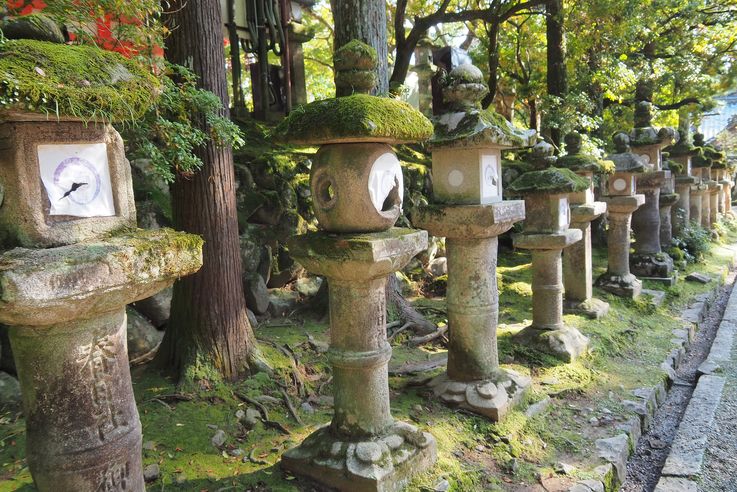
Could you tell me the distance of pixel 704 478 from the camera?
12.9ft

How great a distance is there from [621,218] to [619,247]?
465 millimetres

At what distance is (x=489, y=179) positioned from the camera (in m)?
4.50

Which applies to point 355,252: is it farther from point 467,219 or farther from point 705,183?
point 705,183

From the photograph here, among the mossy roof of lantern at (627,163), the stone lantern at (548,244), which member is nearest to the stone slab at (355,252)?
the stone lantern at (548,244)

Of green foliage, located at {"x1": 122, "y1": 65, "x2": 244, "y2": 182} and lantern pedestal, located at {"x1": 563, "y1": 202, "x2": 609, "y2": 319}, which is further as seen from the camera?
lantern pedestal, located at {"x1": 563, "y1": 202, "x2": 609, "y2": 319}

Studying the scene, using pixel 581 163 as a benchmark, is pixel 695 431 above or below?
below

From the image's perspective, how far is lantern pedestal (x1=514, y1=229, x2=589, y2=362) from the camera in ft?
18.7

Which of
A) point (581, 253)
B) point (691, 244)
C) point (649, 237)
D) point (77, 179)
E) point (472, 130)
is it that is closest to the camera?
point (77, 179)

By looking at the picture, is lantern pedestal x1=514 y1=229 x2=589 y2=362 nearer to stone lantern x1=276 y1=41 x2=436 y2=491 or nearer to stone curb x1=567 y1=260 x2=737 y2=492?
stone curb x1=567 y1=260 x2=737 y2=492

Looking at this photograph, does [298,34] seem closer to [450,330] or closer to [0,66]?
[450,330]

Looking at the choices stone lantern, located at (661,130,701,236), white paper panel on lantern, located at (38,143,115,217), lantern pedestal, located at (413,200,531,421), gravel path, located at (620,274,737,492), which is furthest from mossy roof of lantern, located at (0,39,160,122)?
stone lantern, located at (661,130,701,236)

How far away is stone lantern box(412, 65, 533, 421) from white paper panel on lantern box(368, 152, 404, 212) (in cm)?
103

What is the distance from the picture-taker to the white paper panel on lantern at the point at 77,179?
6.84 ft

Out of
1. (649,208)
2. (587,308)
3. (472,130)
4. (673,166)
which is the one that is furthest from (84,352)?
(673,166)
